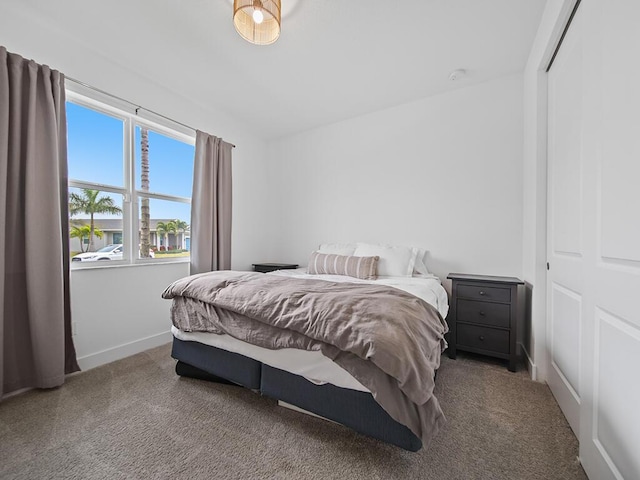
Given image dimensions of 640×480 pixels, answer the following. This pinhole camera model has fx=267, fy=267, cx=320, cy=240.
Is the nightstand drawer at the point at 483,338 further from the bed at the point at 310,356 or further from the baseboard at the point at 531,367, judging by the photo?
the bed at the point at 310,356

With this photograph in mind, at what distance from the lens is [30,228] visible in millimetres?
1750

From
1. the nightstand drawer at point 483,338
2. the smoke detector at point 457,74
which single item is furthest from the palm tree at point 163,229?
the smoke detector at point 457,74

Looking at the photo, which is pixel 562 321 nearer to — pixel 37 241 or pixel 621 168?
pixel 621 168

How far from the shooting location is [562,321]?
5.21 ft

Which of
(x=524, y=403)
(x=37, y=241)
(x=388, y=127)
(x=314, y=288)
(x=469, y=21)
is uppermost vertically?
(x=469, y=21)

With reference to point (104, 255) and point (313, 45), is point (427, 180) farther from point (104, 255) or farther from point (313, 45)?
point (104, 255)

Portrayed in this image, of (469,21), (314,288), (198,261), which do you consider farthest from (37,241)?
(469,21)

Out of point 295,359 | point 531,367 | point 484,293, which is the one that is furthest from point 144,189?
point 531,367

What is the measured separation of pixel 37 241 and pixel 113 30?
160cm

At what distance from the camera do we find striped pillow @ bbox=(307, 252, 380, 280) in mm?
2604

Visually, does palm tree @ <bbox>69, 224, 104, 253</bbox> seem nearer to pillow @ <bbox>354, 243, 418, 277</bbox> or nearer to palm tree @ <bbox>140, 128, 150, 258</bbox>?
palm tree @ <bbox>140, 128, 150, 258</bbox>

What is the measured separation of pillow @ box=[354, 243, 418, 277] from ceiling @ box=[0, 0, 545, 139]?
1.63 metres

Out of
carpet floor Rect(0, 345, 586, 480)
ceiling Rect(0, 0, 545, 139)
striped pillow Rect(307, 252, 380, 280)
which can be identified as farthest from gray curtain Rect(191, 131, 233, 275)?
carpet floor Rect(0, 345, 586, 480)

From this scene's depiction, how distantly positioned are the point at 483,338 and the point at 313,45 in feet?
9.01
